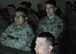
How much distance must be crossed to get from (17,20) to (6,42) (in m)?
0.35

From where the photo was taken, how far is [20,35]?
454 centimetres

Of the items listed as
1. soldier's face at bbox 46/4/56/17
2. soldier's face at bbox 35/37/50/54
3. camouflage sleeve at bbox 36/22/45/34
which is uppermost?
soldier's face at bbox 35/37/50/54

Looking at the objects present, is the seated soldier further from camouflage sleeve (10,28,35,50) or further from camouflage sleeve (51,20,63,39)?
camouflage sleeve (51,20,63,39)

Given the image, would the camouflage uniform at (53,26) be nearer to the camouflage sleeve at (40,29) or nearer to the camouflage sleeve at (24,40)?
the camouflage sleeve at (40,29)

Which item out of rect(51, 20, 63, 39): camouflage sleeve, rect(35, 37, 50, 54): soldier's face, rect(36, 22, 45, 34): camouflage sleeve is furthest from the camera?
rect(36, 22, 45, 34): camouflage sleeve

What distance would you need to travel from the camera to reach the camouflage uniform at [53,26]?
16.1 feet

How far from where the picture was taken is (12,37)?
4602 millimetres

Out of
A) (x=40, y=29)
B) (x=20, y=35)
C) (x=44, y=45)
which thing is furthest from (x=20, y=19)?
(x=44, y=45)

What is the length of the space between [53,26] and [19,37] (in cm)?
67

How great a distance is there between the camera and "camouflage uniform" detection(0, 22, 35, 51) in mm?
4469

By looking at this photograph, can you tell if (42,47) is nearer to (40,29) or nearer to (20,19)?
(20,19)

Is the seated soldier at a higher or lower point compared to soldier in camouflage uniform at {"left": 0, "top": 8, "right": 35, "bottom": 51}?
higher

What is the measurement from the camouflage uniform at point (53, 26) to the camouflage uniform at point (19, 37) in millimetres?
448

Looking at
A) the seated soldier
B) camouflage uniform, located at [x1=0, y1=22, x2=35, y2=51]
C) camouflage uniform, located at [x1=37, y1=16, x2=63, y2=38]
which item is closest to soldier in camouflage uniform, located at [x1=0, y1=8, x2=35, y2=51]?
camouflage uniform, located at [x1=0, y1=22, x2=35, y2=51]
